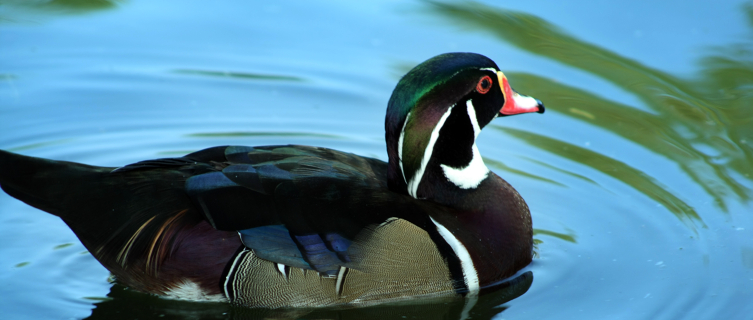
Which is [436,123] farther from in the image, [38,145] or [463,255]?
[38,145]

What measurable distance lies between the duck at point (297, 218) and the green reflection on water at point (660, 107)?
1.98 m

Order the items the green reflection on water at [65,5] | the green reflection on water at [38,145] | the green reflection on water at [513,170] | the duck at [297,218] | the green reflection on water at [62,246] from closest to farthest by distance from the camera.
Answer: the duck at [297,218] → the green reflection on water at [62,246] → the green reflection on water at [513,170] → the green reflection on water at [38,145] → the green reflection on water at [65,5]

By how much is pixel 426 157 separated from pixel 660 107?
11.2 feet

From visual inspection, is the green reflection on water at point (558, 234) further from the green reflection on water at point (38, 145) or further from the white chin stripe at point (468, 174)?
the green reflection on water at point (38, 145)

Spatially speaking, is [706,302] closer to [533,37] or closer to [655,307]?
A: [655,307]

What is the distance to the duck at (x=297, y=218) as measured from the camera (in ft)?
16.1

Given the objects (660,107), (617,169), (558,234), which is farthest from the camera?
(660,107)

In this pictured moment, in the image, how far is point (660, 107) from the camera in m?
7.81

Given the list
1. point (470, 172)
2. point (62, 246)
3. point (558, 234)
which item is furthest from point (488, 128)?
point (62, 246)

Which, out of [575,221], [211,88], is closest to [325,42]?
[211,88]

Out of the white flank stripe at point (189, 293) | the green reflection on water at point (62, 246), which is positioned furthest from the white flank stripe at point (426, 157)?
the green reflection on water at point (62, 246)

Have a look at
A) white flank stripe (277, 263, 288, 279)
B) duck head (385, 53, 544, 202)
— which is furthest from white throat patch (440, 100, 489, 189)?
white flank stripe (277, 263, 288, 279)

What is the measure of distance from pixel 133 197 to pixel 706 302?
3.32 m

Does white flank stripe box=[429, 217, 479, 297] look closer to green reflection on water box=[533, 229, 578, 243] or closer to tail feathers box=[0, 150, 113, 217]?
green reflection on water box=[533, 229, 578, 243]
